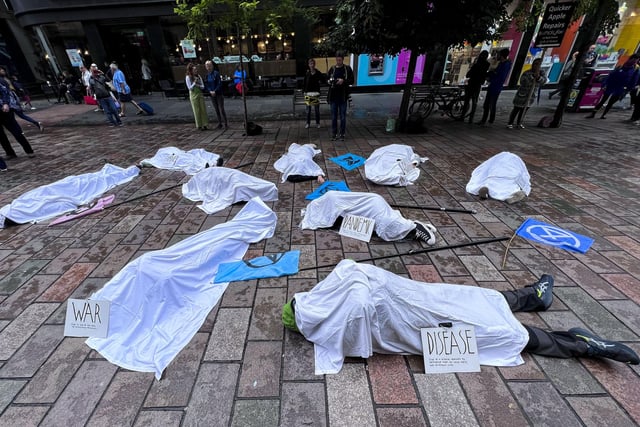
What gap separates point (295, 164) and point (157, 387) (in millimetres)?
3917

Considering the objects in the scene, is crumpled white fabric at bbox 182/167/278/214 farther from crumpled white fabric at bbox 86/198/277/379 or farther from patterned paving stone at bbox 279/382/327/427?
patterned paving stone at bbox 279/382/327/427

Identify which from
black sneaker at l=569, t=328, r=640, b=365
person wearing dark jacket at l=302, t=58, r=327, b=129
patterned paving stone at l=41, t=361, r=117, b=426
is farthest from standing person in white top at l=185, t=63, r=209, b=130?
black sneaker at l=569, t=328, r=640, b=365

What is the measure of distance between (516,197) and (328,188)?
2.99m

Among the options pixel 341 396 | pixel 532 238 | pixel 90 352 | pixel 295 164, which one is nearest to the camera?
pixel 341 396

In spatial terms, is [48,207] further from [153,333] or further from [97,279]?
[153,333]

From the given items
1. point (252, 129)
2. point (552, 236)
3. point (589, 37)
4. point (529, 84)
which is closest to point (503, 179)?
point (552, 236)

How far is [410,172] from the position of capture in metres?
5.22

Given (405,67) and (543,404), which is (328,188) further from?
(405,67)

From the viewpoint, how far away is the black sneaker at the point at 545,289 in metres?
2.46

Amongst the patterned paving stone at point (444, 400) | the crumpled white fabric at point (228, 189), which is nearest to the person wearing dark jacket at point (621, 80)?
the crumpled white fabric at point (228, 189)

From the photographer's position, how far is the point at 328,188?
15.5ft

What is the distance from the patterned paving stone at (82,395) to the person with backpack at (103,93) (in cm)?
1012

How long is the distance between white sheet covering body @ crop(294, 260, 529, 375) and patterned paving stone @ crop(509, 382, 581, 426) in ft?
0.55

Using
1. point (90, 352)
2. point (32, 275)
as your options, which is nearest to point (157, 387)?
point (90, 352)
